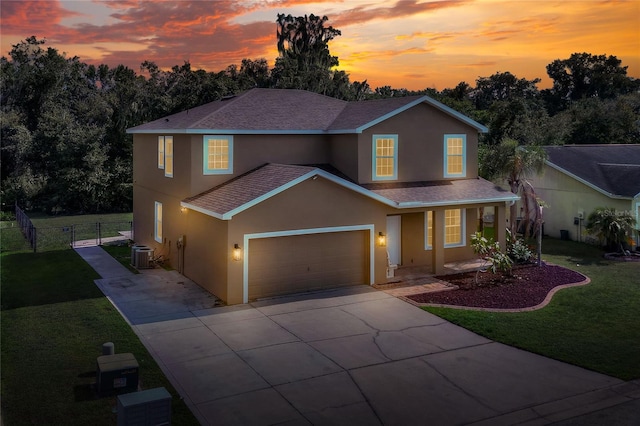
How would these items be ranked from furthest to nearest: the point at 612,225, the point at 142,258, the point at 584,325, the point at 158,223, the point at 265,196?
the point at 612,225 → the point at 158,223 → the point at 142,258 → the point at 265,196 → the point at 584,325

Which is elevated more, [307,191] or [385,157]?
[385,157]

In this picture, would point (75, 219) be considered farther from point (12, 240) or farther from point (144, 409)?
point (144, 409)

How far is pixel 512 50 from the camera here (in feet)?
90.1

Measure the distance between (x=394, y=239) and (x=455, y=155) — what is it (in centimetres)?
412

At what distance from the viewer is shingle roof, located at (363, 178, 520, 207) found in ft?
63.5

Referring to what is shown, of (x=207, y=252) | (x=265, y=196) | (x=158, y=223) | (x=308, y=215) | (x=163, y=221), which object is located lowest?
(x=207, y=252)

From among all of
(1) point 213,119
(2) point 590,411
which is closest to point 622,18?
(1) point 213,119

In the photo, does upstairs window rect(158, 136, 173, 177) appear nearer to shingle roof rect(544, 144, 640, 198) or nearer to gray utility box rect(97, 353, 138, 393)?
gray utility box rect(97, 353, 138, 393)

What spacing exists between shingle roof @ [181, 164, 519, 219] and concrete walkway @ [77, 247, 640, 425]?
9.78ft

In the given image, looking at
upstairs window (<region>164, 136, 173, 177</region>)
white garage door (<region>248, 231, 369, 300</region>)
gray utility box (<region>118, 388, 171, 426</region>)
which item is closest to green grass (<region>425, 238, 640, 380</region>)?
white garage door (<region>248, 231, 369, 300</region>)

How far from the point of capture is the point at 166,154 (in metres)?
21.8

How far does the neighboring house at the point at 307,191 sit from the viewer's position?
55.5ft

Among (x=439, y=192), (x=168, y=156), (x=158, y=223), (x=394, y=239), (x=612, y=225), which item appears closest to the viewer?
(x=439, y=192)

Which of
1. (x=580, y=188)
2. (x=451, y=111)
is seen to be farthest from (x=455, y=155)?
(x=580, y=188)
